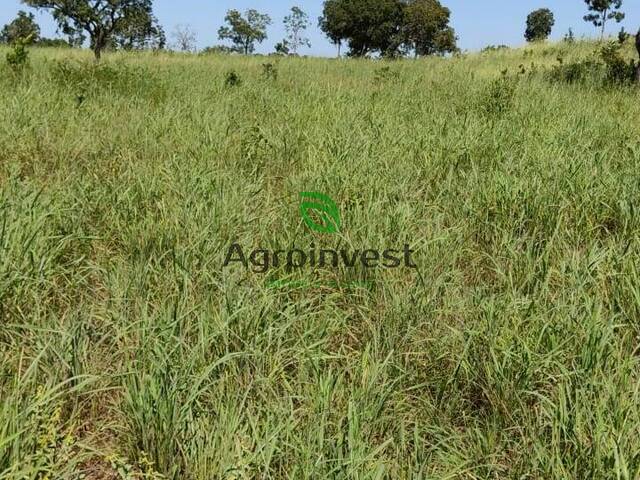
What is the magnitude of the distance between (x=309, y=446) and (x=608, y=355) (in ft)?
3.88

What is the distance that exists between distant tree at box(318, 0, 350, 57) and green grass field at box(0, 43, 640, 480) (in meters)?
53.3

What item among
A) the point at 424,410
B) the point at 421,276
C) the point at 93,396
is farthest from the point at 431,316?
the point at 93,396

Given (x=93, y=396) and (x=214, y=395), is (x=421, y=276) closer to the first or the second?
(x=214, y=395)

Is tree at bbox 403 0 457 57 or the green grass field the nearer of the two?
the green grass field

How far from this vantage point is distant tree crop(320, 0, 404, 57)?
5109 centimetres

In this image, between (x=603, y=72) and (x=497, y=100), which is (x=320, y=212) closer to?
(x=497, y=100)

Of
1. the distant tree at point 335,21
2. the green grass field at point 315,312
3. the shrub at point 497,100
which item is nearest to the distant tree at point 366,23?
the distant tree at point 335,21

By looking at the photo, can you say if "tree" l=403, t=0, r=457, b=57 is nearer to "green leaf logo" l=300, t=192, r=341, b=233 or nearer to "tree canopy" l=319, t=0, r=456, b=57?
"tree canopy" l=319, t=0, r=456, b=57

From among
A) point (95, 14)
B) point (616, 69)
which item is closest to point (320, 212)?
point (616, 69)

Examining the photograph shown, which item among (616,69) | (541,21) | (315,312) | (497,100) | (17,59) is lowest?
(315,312)

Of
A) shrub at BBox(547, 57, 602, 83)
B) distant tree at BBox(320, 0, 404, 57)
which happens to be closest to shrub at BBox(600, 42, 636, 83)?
shrub at BBox(547, 57, 602, 83)

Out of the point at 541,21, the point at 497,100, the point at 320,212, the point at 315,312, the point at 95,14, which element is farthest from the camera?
the point at 541,21

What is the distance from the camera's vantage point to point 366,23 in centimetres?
5191

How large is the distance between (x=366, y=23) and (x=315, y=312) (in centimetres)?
5516
